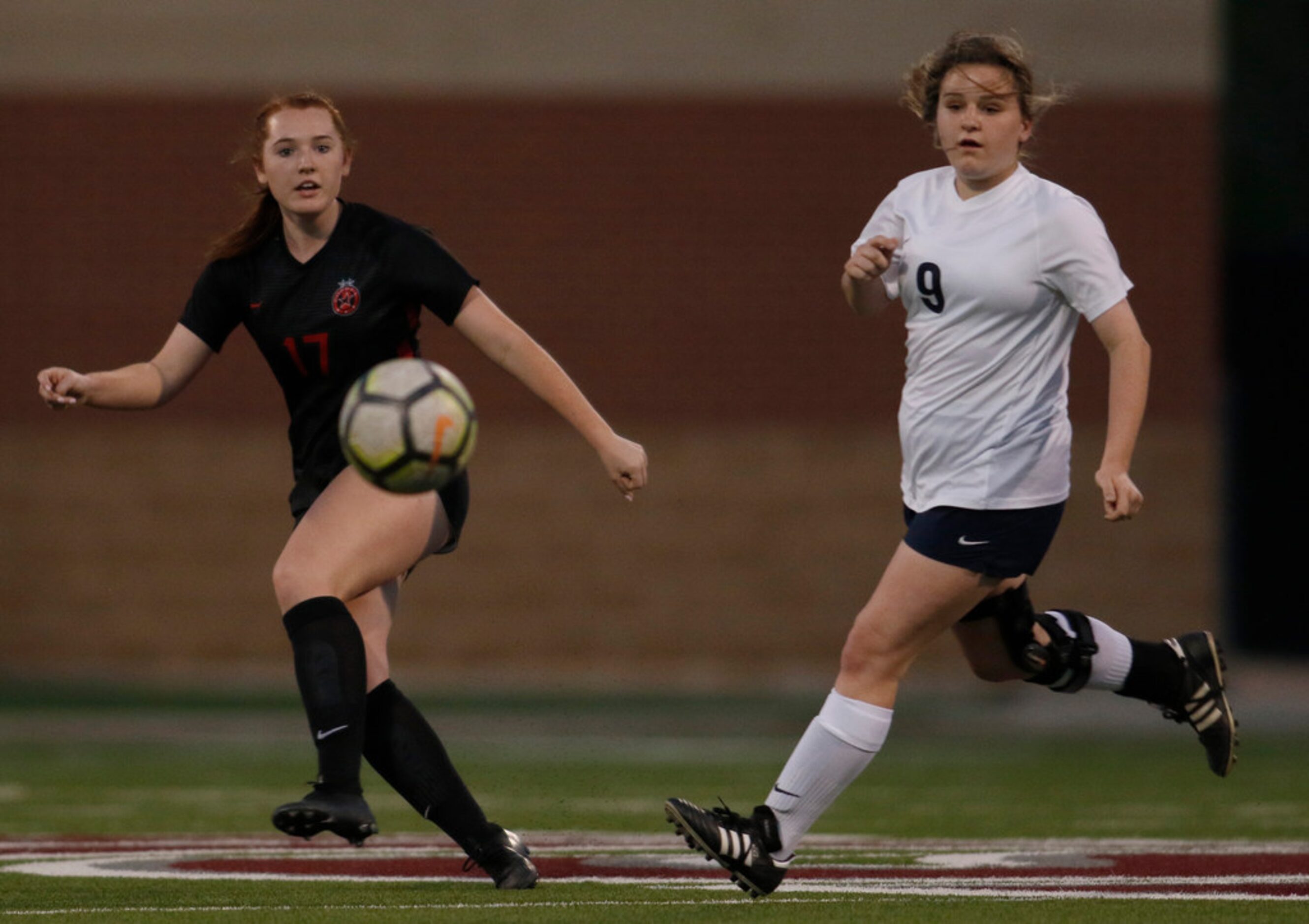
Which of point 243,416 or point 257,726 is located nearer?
point 257,726

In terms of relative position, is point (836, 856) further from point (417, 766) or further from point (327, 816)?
point (327, 816)

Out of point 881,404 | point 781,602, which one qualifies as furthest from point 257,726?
point 881,404

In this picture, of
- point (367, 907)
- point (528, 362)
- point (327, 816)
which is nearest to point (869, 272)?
point (528, 362)

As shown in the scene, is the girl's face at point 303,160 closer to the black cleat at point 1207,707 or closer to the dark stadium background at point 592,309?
the black cleat at point 1207,707

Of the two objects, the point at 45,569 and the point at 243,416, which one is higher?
the point at 243,416

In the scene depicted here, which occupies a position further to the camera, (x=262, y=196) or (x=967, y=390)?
(x=262, y=196)

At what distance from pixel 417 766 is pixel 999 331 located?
2141mm

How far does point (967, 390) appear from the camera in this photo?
20.6ft

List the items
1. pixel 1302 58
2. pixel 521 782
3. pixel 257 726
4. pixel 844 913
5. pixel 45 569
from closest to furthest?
pixel 844 913, pixel 521 782, pixel 257 726, pixel 45 569, pixel 1302 58

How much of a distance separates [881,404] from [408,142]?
5.15 meters

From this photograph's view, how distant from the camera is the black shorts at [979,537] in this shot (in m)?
6.20

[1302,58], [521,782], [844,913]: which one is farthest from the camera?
[1302,58]

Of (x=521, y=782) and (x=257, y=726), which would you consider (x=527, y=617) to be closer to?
(x=257, y=726)

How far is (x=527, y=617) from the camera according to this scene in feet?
67.8
